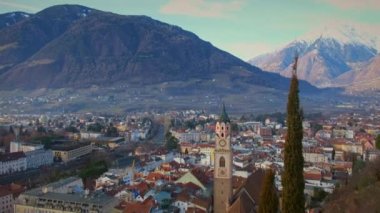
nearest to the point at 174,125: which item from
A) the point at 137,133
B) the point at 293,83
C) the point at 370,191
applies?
the point at 137,133

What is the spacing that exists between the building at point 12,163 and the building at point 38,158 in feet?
2.55

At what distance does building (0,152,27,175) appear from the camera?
45438 millimetres

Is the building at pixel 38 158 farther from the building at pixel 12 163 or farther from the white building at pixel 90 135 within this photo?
the white building at pixel 90 135

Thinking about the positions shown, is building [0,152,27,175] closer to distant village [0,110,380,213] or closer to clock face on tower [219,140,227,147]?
distant village [0,110,380,213]

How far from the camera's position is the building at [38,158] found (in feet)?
160

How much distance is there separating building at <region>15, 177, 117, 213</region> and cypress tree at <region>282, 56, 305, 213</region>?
1654 centimetres

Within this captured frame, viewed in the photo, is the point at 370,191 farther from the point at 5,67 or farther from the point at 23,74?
the point at 5,67

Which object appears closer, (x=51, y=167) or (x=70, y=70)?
(x=51, y=167)

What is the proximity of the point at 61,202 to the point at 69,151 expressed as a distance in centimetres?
2519

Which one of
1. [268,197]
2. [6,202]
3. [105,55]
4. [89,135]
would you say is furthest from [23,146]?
[105,55]

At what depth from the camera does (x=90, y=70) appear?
16025 cm

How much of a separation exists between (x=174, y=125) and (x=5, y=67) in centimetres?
10502

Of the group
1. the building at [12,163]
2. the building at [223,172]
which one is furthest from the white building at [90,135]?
the building at [223,172]

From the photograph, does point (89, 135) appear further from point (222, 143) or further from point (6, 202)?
point (222, 143)
